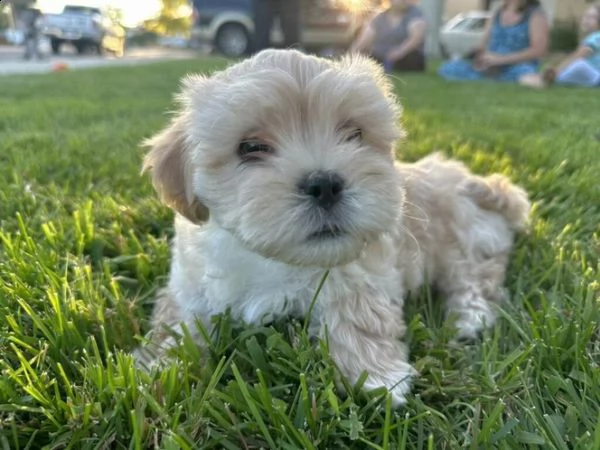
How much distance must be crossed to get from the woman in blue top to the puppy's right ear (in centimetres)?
1045

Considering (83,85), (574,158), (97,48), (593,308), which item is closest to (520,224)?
(593,308)

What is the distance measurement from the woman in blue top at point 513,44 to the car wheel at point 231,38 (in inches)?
423

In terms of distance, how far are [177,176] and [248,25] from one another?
20.3 m

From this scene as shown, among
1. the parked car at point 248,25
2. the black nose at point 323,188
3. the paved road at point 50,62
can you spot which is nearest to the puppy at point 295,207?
the black nose at point 323,188

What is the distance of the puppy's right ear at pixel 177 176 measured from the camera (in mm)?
2164

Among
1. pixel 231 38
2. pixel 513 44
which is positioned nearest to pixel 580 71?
pixel 513 44

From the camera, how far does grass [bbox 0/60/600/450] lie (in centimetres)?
165

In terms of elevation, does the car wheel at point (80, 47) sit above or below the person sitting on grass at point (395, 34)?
below

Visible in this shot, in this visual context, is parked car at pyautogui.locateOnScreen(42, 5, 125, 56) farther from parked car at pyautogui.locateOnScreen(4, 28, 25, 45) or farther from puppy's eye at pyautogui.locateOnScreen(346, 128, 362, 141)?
puppy's eye at pyautogui.locateOnScreen(346, 128, 362, 141)

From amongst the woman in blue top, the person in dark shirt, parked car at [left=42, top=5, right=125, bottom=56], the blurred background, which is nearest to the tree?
the blurred background

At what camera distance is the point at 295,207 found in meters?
1.80

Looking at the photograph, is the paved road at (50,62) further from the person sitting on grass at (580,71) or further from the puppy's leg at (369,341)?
the puppy's leg at (369,341)

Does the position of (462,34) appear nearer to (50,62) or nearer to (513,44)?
(513,44)

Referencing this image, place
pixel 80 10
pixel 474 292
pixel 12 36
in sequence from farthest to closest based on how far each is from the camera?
1. pixel 12 36
2. pixel 80 10
3. pixel 474 292
